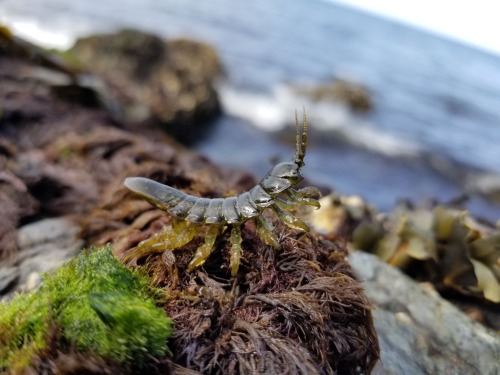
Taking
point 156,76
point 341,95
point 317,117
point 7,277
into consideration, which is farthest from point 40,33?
point 7,277

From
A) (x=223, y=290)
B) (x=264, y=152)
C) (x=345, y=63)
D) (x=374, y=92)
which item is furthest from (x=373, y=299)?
(x=345, y=63)

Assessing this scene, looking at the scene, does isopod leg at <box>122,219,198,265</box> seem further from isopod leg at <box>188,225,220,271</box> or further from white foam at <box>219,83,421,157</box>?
white foam at <box>219,83,421,157</box>

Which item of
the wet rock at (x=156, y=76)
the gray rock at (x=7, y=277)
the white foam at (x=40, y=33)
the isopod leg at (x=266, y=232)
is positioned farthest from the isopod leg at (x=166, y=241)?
the white foam at (x=40, y=33)

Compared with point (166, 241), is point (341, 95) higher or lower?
lower

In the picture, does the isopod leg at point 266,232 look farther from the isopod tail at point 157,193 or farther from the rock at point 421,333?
the rock at point 421,333

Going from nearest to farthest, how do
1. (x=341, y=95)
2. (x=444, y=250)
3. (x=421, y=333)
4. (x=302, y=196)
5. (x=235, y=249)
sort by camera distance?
(x=235, y=249) → (x=302, y=196) → (x=421, y=333) → (x=444, y=250) → (x=341, y=95)

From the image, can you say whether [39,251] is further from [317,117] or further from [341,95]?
[341,95]
